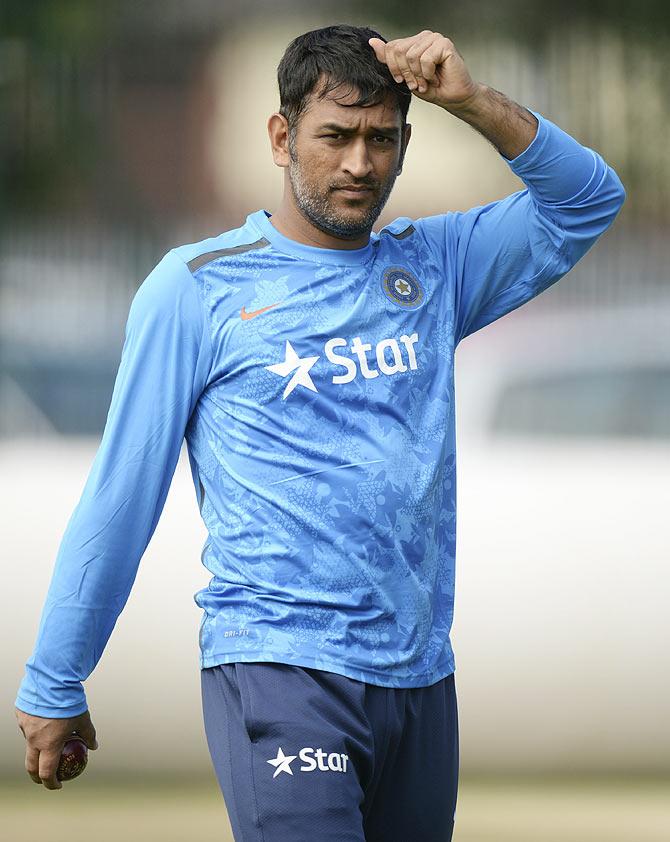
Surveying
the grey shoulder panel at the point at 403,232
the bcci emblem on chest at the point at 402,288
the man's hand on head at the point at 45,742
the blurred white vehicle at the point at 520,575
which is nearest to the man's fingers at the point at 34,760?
the man's hand on head at the point at 45,742

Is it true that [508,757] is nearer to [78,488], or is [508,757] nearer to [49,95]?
[78,488]

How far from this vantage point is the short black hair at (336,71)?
7.68 feet

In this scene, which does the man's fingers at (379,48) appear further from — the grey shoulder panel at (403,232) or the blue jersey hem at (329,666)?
the blue jersey hem at (329,666)

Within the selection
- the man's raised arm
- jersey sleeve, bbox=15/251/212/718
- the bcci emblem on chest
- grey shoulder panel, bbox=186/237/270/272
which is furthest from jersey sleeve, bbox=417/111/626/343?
jersey sleeve, bbox=15/251/212/718

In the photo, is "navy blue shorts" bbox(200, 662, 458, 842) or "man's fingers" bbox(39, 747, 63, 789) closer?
"navy blue shorts" bbox(200, 662, 458, 842)

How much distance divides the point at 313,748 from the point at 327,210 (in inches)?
33.5

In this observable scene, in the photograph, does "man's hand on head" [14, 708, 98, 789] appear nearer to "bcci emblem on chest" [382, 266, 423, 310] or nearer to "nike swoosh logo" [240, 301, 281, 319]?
"nike swoosh logo" [240, 301, 281, 319]

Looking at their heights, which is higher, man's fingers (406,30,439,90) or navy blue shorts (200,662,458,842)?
man's fingers (406,30,439,90)

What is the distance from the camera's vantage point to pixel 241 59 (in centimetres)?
489

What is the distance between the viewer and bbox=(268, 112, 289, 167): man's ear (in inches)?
96.5

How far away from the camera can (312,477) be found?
7.47ft

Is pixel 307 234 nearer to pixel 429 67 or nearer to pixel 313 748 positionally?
pixel 429 67

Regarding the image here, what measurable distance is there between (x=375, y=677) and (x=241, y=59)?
312 centimetres

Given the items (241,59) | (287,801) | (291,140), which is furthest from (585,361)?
(287,801)
